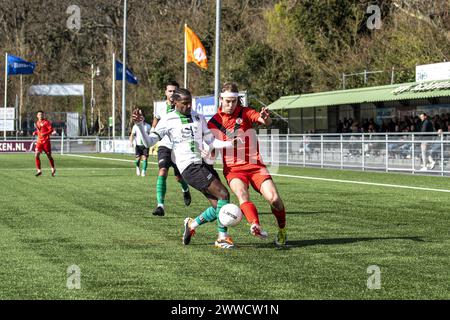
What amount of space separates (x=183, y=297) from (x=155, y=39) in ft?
215

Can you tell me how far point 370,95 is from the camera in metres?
38.7

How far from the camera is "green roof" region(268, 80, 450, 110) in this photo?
34.4 metres

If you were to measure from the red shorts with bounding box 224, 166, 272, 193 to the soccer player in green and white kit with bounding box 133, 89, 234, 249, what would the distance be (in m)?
0.20

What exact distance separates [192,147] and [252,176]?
2.67 feet

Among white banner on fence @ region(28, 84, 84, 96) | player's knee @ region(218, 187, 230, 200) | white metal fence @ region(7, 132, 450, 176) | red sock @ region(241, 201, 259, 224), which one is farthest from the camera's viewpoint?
white banner on fence @ region(28, 84, 84, 96)

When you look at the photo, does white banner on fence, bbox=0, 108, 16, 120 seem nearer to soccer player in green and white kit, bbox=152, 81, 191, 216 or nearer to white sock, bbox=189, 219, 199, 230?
soccer player in green and white kit, bbox=152, 81, 191, 216

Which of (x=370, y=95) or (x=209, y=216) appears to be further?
(x=370, y=95)

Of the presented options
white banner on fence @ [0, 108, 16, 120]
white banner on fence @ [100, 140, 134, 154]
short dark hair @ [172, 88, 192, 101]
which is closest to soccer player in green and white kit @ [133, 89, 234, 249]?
short dark hair @ [172, 88, 192, 101]

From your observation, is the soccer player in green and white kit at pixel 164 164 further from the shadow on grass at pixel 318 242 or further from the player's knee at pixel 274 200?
the player's knee at pixel 274 200

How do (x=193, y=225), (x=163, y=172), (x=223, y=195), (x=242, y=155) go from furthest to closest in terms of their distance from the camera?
(x=163, y=172) < (x=242, y=155) < (x=193, y=225) < (x=223, y=195)

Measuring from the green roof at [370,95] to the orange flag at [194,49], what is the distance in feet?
15.4

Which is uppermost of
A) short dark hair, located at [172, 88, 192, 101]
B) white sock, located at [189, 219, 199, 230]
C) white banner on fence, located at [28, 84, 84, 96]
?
white banner on fence, located at [28, 84, 84, 96]

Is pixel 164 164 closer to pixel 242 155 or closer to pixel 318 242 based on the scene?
pixel 242 155

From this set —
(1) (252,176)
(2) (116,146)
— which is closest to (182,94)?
(1) (252,176)
